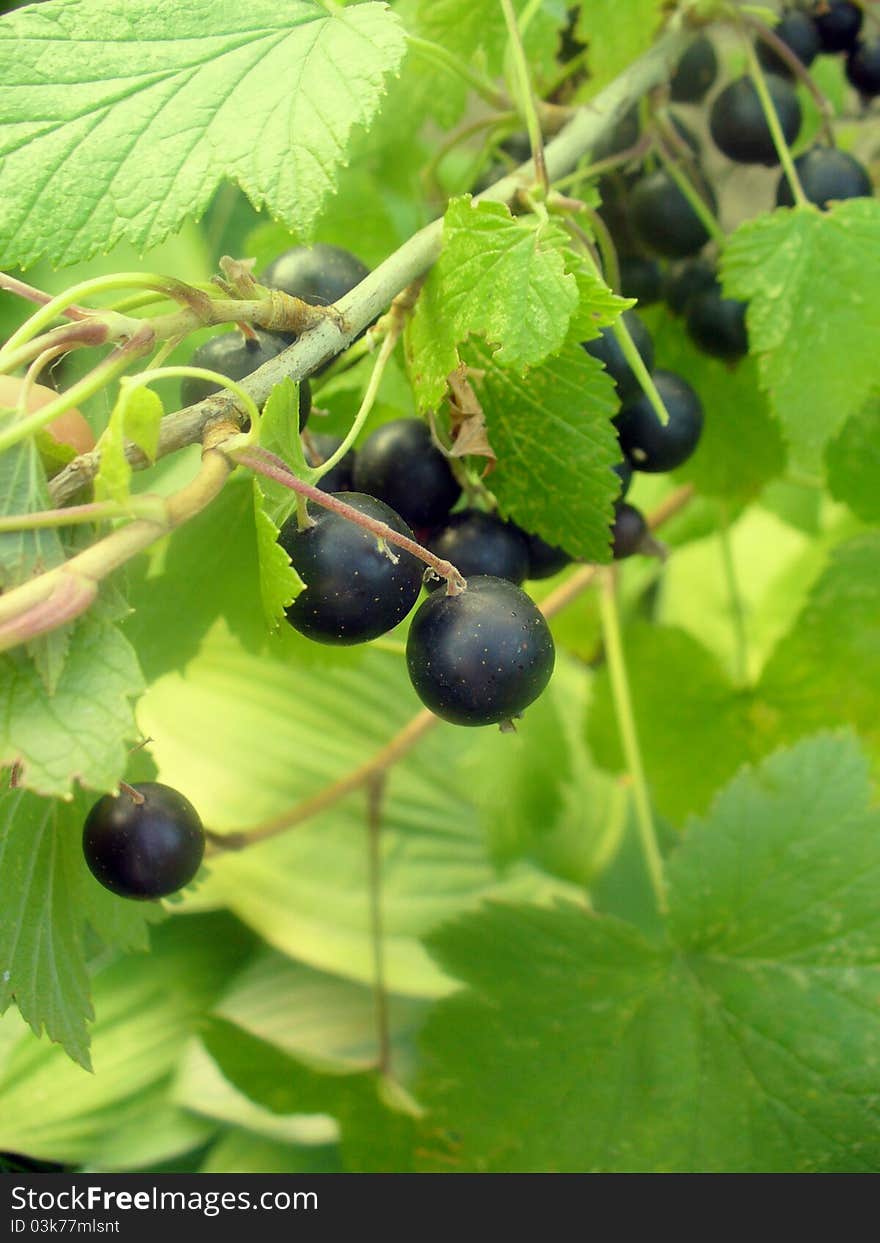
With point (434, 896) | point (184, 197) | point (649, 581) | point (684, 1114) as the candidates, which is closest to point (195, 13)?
point (184, 197)


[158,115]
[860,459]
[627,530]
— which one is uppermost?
[158,115]

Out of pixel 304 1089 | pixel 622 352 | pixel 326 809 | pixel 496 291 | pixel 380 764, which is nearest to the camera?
pixel 496 291

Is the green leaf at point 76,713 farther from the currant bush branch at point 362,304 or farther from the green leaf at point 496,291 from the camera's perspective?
the green leaf at point 496,291

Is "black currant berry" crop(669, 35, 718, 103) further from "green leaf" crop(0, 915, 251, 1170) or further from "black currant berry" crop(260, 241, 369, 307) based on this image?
"green leaf" crop(0, 915, 251, 1170)

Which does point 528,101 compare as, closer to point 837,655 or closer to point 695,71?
point 695,71

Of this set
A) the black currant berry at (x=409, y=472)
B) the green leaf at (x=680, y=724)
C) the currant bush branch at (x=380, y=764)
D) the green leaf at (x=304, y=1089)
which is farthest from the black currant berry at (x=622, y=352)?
the green leaf at (x=304, y=1089)

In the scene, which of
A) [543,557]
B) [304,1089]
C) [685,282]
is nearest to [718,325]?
[685,282]

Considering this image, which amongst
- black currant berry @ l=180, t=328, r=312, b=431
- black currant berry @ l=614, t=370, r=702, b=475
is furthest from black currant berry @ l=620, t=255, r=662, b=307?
black currant berry @ l=180, t=328, r=312, b=431
